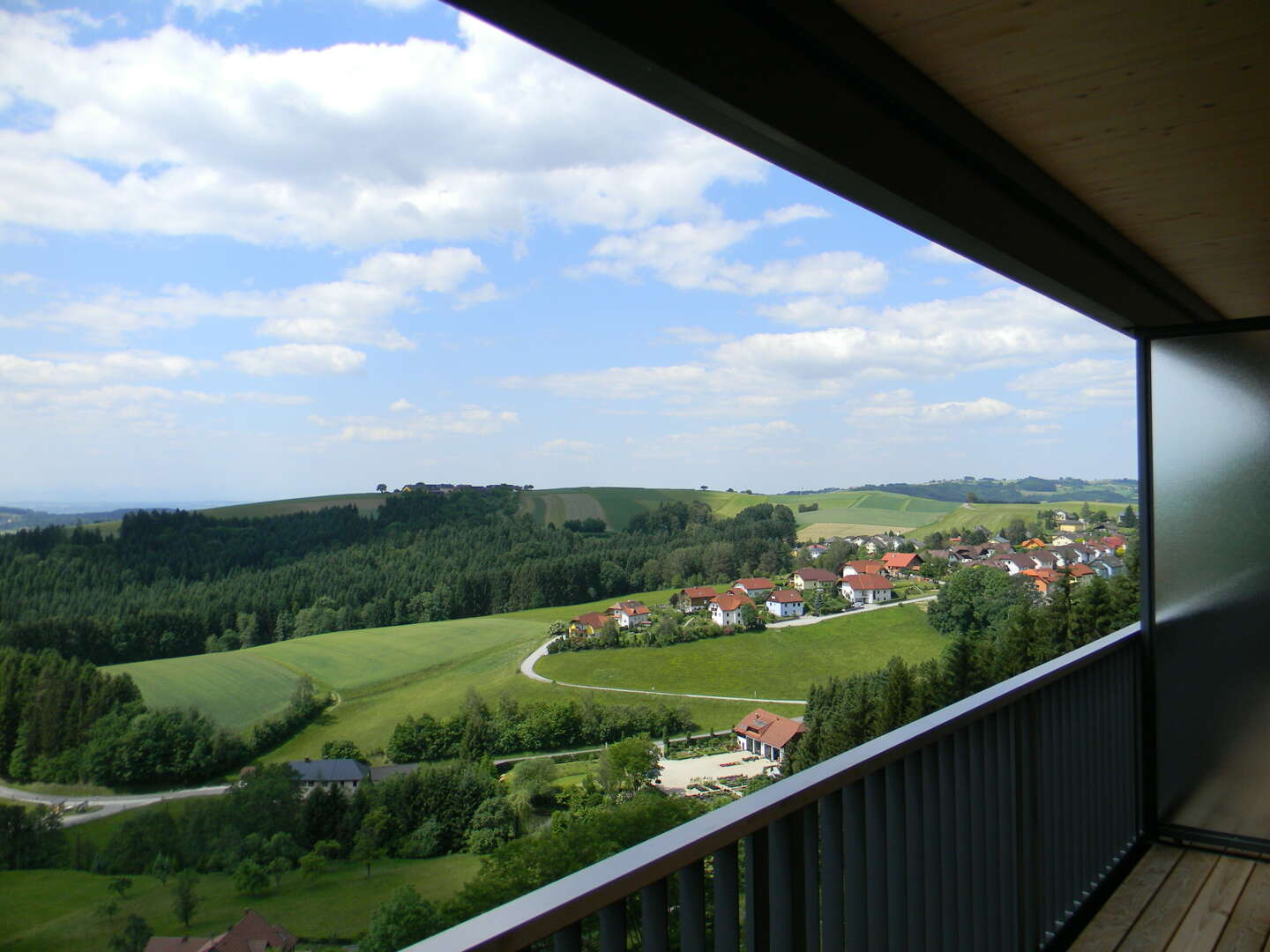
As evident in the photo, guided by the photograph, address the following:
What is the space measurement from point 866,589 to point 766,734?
6.48 ft

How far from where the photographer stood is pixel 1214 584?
3.76 metres

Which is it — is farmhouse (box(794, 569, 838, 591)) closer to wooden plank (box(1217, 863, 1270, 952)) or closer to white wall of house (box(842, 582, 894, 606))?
white wall of house (box(842, 582, 894, 606))

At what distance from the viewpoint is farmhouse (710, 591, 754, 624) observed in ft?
16.8

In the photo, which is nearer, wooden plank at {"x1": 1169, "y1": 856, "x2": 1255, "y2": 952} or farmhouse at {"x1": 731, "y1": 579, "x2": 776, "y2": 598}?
wooden plank at {"x1": 1169, "y1": 856, "x2": 1255, "y2": 952}

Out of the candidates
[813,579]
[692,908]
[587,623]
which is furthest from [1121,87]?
[813,579]

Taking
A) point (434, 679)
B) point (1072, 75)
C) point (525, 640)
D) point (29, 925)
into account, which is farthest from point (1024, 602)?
point (29, 925)

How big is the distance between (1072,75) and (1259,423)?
2.66 metres

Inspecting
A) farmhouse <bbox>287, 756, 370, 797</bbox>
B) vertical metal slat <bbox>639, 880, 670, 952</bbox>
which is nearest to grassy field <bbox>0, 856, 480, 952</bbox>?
farmhouse <bbox>287, 756, 370, 797</bbox>

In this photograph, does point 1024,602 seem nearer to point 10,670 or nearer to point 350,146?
point 350,146

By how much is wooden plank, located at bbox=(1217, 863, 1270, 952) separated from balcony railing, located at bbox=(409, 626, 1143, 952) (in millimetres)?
424

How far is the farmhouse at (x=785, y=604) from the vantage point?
5684mm

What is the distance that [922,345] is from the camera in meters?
10.1

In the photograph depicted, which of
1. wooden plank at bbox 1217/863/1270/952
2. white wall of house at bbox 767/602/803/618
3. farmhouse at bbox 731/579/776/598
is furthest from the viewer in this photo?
white wall of house at bbox 767/602/803/618

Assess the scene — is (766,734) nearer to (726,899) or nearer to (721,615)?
(721,615)
